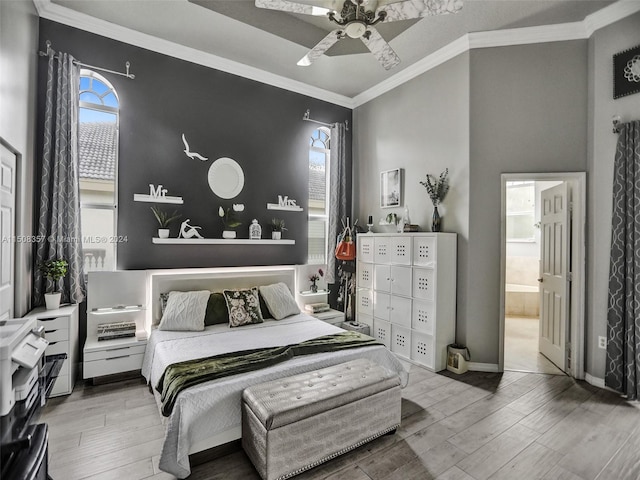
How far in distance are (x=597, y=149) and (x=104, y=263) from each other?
5396 mm

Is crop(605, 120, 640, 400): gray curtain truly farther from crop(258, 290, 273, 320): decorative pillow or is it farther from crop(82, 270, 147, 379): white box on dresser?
crop(82, 270, 147, 379): white box on dresser

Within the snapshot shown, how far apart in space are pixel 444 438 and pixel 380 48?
10.4ft

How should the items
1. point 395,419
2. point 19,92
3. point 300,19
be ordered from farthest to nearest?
point 300,19, point 19,92, point 395,419

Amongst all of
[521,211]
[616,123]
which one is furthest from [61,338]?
[521,211]

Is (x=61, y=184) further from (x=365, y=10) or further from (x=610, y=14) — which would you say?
(x=610, y=14)

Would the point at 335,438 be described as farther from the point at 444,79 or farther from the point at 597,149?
the point at 444,79

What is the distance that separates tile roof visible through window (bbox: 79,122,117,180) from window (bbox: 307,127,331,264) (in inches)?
102

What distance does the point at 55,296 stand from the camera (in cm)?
301

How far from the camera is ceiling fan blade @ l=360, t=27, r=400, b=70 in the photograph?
2.58 m

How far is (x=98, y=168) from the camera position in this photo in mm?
3500

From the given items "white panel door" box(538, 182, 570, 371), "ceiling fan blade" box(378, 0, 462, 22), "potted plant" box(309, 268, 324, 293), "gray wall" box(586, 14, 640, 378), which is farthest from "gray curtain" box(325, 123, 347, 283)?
"gray wall" box(586, 14, 640, 378)

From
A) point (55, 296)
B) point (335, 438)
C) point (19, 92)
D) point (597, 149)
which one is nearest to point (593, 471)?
point (335, 438)

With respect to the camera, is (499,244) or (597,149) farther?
(499,244)

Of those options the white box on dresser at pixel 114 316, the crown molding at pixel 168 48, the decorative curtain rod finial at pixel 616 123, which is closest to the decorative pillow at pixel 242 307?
the white box on dresser at pixel 114 316
